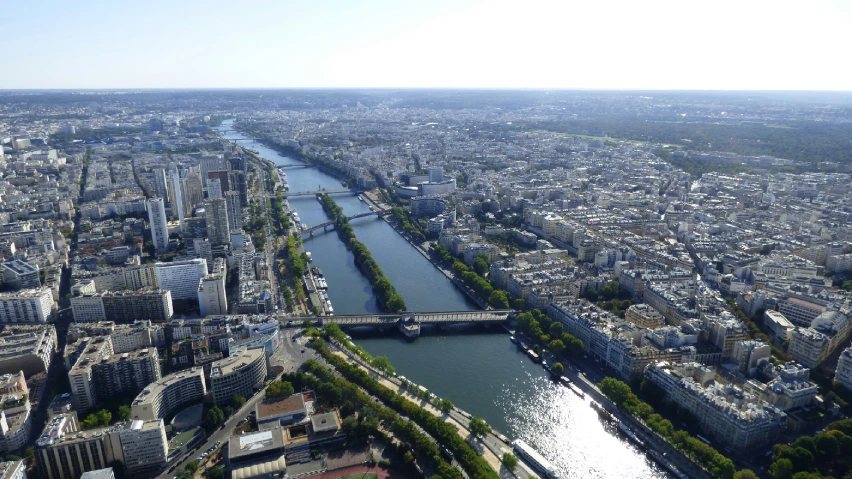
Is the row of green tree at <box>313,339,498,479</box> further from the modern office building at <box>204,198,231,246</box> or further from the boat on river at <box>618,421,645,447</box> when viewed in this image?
the modern office building at <box>204,198,231,246</box>

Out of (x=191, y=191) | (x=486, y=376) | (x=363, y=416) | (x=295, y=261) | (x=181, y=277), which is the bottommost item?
(x=486, y=376)

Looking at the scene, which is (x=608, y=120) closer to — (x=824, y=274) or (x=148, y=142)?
(x=148, y=142)

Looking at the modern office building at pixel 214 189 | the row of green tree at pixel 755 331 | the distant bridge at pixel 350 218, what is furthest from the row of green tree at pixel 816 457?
the modern office building at pixel 214 189

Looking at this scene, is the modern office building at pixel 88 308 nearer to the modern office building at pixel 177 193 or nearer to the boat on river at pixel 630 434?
the modern office building at pixel 177 193

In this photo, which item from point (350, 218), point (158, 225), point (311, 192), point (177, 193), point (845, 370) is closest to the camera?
point (845, 370)

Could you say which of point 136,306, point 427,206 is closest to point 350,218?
point 427,206

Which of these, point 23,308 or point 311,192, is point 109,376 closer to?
point 23,308
